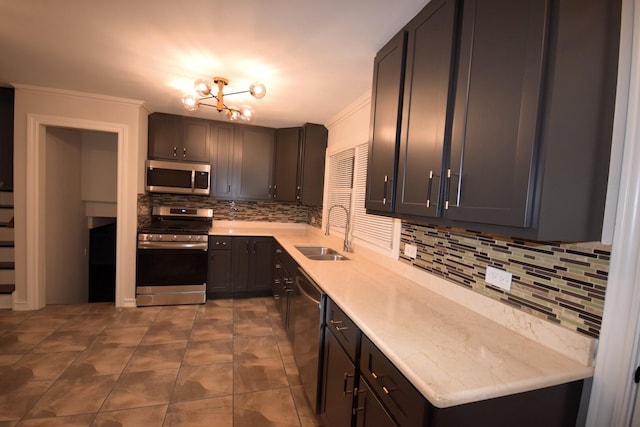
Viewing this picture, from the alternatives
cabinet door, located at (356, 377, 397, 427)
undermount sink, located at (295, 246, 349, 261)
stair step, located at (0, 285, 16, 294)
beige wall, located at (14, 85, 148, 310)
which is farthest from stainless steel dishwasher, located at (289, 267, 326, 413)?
stair step, located at (0, 285, 16, 294)

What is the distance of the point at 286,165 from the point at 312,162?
0.43 m

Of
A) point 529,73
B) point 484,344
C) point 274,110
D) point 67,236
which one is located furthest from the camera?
point 67,236

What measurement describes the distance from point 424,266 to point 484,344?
29.6 inches

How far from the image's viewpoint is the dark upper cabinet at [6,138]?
10.0 ft

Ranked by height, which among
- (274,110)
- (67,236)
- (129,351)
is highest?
(274,110)

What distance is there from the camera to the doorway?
11.1 ft

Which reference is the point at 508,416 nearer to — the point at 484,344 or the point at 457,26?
the point at 484,344

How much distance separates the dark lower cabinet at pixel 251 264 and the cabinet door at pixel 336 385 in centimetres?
230

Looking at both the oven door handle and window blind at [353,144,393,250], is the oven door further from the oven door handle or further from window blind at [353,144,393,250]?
window blind at [353,144,393,250]

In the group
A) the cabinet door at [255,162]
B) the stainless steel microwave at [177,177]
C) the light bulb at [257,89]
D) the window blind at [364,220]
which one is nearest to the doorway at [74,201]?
the stainless steel microwave at [177,177]

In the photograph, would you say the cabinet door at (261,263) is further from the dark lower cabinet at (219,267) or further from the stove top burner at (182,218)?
the stove top burner at (182,218)

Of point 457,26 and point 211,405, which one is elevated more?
point 457,26

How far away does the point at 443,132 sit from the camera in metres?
1.23

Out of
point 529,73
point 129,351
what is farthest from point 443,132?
point 129,351
